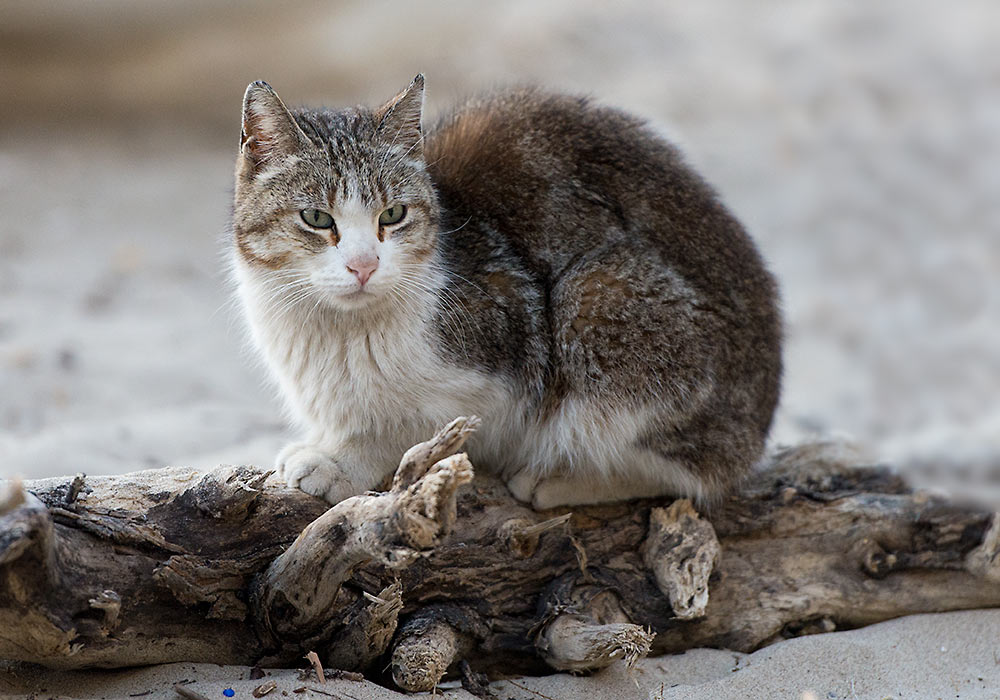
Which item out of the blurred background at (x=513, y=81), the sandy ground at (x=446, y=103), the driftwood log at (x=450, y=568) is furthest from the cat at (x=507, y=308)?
the blurred background at (x=513, y=81)

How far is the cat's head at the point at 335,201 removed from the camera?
2979 mm

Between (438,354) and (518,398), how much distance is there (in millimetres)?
335

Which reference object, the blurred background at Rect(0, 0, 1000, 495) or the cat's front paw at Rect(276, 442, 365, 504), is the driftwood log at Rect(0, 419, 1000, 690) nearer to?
the cat's front paw at Rect(276, 442, 365, 504)

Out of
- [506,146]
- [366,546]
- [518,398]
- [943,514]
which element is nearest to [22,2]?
[506,146]

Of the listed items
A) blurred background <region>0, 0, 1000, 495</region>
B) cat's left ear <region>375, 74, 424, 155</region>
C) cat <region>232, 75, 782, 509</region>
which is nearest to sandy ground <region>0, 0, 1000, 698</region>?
blurred background <region>0, 0, 1000, 495</region>

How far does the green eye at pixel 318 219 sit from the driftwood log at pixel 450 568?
79cm

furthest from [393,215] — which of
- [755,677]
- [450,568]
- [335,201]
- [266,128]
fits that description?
[755,677]

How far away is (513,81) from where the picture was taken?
18.1 feet

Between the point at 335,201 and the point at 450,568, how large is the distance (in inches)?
46.8

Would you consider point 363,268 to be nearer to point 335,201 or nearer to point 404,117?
point 335,201

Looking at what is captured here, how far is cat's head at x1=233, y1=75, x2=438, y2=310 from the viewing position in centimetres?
298

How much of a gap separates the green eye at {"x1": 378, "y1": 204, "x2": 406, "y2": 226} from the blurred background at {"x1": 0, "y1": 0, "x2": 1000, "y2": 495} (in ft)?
6.76

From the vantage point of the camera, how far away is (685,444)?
3.30 metres

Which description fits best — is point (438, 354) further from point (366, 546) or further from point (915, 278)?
point (915, 278)
